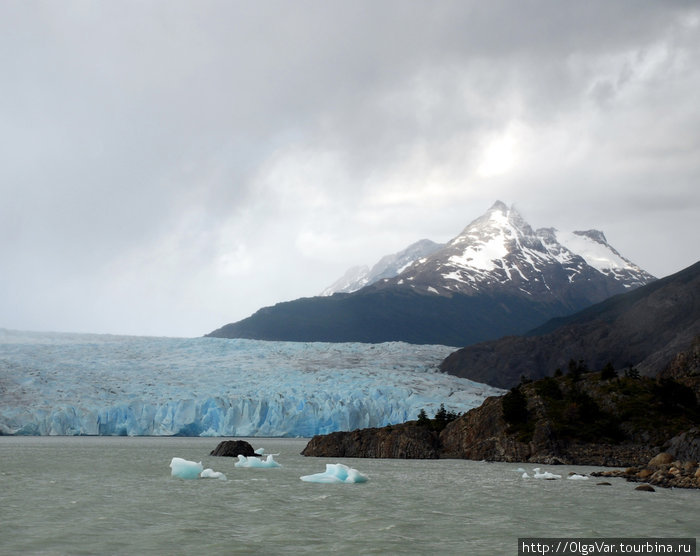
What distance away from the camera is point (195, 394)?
79.6 meters

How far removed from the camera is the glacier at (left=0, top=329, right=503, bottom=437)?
75.1 metres

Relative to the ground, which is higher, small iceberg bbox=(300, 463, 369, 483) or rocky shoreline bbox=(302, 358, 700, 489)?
rocky shoreline bbox=(302, 358, 700, 489)

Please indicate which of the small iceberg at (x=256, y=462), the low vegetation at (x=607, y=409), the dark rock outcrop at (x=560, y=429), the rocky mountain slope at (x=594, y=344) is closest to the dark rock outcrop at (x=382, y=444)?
the dark rock outcrop at (x=560, y=429)

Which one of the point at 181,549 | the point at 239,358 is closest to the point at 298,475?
the point at 181,549

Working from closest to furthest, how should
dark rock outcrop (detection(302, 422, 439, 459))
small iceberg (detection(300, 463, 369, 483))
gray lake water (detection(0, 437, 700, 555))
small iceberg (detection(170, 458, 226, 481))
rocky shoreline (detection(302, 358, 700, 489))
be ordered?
gray lake water (detection(0, 437, 700, 555)), small iceberg (detection(300, 463, 369, 483)), small iceberg (detection(170, 458, 226, 481)), rocky shoreline (detection(302, 358, 700, 489)), dark rock outcrop (detection(302, 422, 439, 459))

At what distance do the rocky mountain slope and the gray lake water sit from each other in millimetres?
86723

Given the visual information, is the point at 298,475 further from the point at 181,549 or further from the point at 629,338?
the point at 629,338

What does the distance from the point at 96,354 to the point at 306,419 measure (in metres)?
29.6

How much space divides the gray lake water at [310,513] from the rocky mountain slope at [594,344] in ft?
285

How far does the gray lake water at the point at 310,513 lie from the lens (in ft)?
56.5

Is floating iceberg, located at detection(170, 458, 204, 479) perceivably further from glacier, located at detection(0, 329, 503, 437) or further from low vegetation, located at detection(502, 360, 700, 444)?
glacier, located at detection(0, 329, 503, 437)

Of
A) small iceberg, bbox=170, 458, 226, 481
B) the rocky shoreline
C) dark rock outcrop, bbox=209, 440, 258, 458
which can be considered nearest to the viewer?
small iceberg, bbox=170, 458, 226, 481

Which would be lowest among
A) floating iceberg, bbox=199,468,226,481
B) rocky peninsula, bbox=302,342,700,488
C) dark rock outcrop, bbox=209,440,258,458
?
dark rock outcrop, bbox=209,440,258,458

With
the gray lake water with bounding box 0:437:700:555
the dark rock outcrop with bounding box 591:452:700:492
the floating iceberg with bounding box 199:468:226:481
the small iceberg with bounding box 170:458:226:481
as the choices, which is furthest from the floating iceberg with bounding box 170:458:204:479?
the dark rock outcrop with bounding box 591:452:700:492
